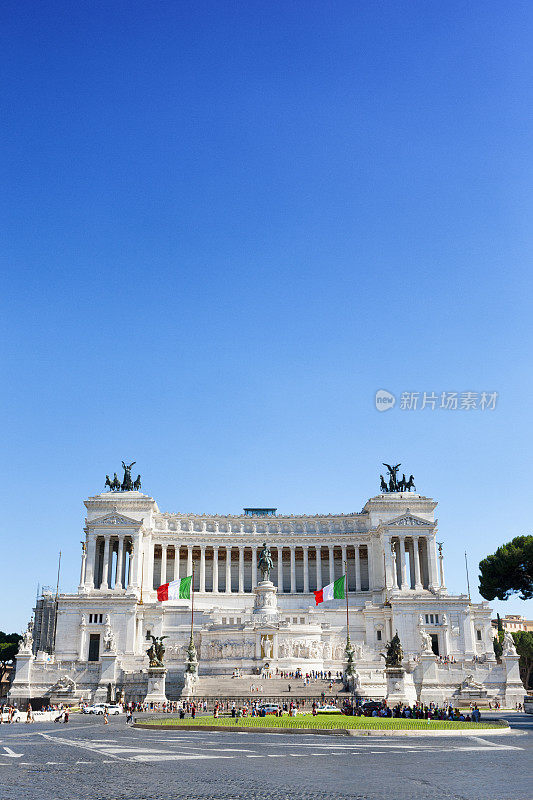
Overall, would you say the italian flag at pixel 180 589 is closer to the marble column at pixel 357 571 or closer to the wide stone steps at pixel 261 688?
the wide stone steps at pixel 261 688

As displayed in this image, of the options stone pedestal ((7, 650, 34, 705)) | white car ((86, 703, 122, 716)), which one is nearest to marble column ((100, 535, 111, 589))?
stone pedestal ((7, 650, 34, 705))

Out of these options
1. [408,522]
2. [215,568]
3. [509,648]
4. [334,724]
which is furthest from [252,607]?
[334,724]

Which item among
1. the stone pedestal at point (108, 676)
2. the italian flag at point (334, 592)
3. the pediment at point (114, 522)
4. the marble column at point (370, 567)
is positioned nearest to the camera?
the stone pedestal at point (108, 676)

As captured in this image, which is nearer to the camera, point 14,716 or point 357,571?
point 14,716

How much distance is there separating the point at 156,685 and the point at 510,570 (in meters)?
40.4

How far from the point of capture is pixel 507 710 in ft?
207

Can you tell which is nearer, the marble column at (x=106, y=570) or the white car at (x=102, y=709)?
the white car at (x=102, y=709)

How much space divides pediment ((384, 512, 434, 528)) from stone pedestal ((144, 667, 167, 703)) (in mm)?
44299

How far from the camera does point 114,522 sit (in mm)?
95188

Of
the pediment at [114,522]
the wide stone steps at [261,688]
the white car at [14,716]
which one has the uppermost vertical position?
the pediment at [114,522]

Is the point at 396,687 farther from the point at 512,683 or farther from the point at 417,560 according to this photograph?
the point at 417,560

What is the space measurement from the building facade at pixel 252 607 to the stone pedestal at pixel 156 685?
173 centimetres

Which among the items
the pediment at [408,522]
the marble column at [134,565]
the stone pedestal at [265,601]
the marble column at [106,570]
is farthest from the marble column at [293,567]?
the marble column at [106,570]

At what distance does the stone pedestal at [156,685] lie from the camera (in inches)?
2322
